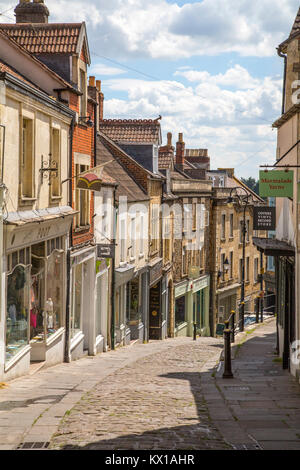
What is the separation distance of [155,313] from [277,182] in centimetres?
1934

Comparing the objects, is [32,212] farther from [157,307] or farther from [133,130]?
[157,307]

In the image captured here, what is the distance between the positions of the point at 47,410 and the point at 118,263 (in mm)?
14564

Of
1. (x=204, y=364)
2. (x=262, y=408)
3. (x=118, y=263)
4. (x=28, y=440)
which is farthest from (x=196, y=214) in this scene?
(x=28, y=440)

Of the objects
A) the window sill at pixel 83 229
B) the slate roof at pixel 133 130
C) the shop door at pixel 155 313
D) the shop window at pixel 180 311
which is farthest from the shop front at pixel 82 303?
the shop window at pixel 180 311

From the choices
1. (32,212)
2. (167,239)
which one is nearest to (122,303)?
(167,239)

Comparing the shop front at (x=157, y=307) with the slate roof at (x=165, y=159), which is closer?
the shop front at (x=157, y=307)

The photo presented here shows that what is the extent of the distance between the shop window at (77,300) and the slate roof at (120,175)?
632cm

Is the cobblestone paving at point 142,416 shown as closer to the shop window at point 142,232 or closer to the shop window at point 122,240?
the shop window at point 122,240

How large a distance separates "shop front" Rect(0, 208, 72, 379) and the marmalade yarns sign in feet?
16.3

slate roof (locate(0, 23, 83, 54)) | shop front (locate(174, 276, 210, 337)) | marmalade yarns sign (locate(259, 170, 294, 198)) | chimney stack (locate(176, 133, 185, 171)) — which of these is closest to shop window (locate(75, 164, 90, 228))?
slate roof (locate(0, 23, 83, 54))

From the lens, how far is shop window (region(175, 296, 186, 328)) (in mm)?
40469

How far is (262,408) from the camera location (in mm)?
11578

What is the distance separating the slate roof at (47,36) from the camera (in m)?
18.5
